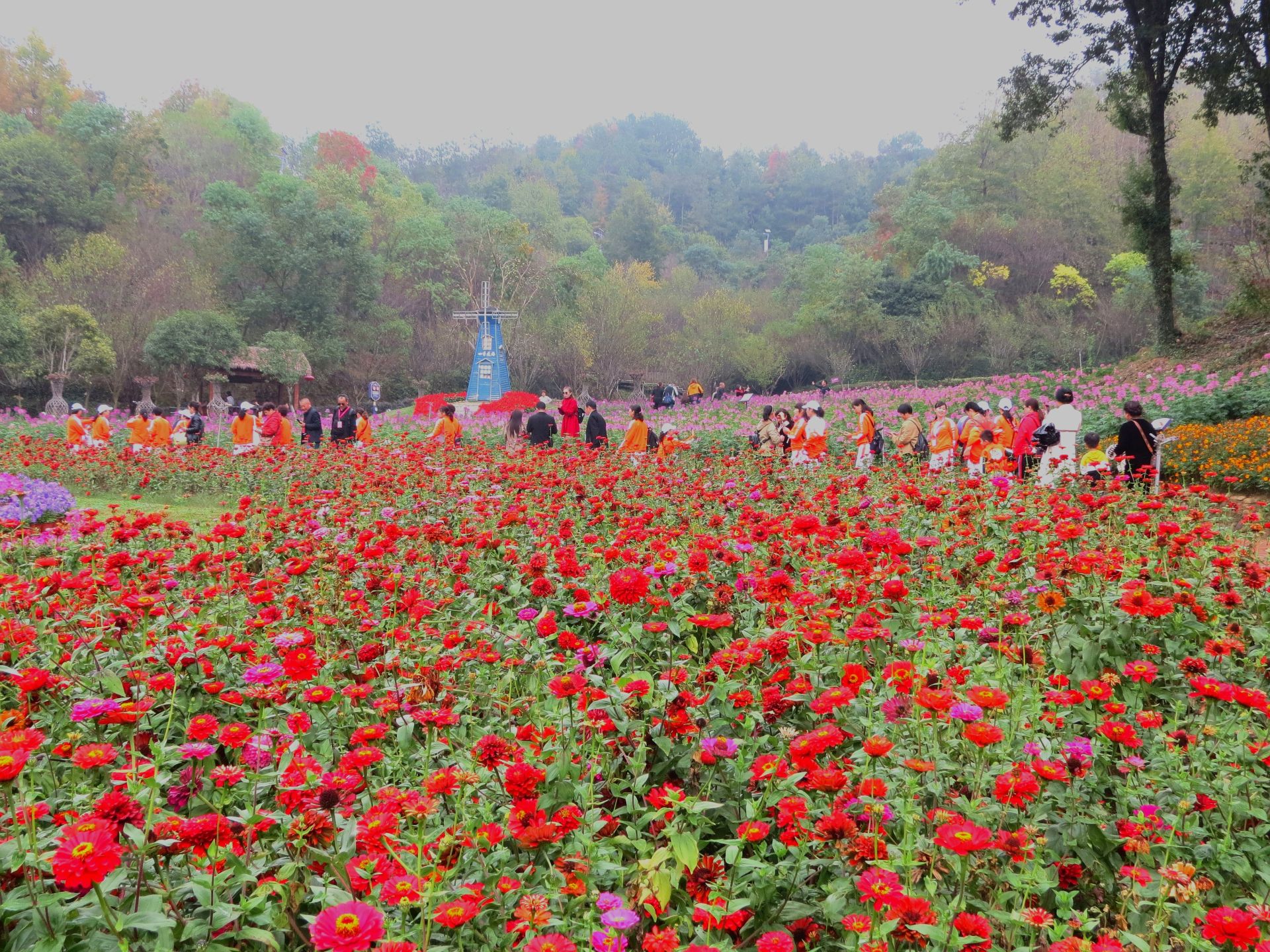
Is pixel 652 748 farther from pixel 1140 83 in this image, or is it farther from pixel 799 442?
pixel 1140 83

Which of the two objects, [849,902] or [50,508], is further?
[50,508]

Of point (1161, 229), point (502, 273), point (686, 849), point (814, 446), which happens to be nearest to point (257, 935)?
point (686, 849)

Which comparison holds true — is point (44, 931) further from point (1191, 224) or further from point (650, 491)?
point (1191, 224)

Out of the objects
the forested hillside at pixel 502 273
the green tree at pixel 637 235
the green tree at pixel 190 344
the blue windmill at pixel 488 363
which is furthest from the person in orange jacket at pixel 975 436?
the green tree at pixel 637 235

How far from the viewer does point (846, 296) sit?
3428cm

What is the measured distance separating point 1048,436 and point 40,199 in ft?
123

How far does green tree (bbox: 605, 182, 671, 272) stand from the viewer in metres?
63.2

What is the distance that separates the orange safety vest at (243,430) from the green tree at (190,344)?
18.6 meters

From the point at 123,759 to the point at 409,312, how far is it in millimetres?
41787

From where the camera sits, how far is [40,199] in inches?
1259

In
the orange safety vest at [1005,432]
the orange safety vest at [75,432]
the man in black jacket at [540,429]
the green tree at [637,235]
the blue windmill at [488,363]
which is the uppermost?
the green tree at [637,235]

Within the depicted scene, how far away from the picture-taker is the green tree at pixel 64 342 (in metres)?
23.7

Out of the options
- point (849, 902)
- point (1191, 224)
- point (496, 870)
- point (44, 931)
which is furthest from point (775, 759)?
point (1191, 224)

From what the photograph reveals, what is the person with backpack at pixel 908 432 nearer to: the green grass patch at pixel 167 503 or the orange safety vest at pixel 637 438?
the orange safety vest at pixel 637 438
